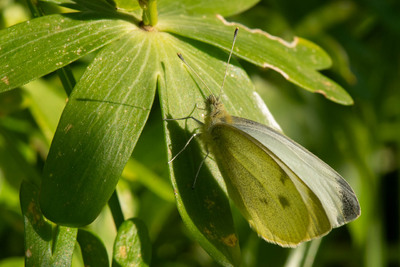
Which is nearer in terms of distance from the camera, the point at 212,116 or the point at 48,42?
the point at 48,42

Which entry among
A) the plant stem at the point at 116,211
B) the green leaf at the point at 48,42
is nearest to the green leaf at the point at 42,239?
the plant stem at the point at 116,211

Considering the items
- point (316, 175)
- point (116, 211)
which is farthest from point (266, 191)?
point (116, 211)

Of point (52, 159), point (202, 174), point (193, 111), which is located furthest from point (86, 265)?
point (193, 111)

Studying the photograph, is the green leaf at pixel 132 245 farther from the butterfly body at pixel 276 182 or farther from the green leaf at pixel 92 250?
the butterfly body at pixel 276 182

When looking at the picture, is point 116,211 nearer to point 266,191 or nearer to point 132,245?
point 132,245

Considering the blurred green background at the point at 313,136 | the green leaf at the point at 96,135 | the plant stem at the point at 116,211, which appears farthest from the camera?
the blurred green background at the point at 313,136

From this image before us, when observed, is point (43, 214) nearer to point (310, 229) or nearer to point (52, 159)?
point (52, 159)
